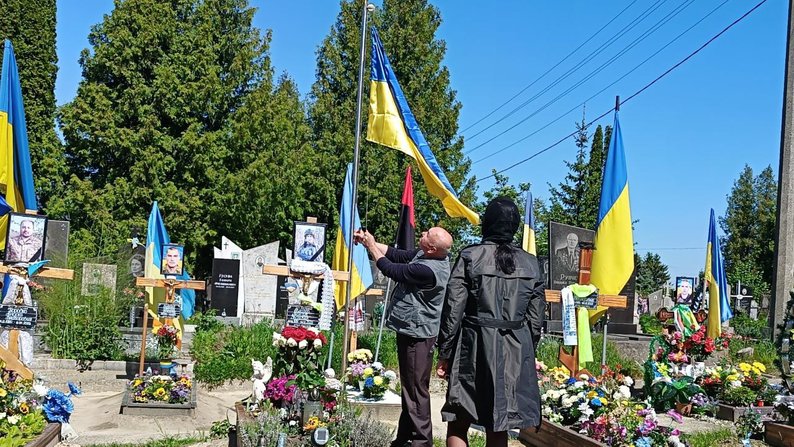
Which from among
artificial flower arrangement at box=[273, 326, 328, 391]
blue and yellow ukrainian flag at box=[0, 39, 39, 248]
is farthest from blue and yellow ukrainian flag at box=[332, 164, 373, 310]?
artificial flower arrangement at box=[273, 326, 328, 391]

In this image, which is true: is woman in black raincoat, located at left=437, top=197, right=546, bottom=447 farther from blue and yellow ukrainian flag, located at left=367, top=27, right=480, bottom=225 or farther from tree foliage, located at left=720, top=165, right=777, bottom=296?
tree foliage, located at left=720, top=165, right=777, bottom=296

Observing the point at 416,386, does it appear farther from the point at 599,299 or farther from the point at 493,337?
the point at 599,299

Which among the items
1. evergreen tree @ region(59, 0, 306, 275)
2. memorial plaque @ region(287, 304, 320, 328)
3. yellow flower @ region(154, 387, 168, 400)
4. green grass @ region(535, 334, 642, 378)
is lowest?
yellow flower @ region(154, 387, 168, 400)

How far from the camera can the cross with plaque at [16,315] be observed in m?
7.72

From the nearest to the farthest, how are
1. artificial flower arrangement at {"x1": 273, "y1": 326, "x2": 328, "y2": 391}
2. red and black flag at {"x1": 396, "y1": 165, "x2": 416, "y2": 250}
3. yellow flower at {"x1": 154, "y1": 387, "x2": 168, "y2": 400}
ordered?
artificial flower arrangement at {"x1": 273, "y1": 326, "x2": 328, "y2": 391} → yellow flower at {"x1": 154, "y1": 387, "x2": 168, "y2": 400} → red and black flag at {"x1": 396, "y1": 165, "x2": 416, "y2": 250}

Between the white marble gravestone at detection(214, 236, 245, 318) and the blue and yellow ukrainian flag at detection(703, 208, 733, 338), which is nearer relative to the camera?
the blue and yellow ukrainian flag at detection(703, 208, 733, 338)

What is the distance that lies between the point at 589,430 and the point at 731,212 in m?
63.3

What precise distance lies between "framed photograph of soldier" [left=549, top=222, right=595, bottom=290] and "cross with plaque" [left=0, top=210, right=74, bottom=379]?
9141mm

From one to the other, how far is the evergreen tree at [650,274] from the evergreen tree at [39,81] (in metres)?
28.3

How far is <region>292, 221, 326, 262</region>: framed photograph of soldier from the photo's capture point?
9523 millimetres

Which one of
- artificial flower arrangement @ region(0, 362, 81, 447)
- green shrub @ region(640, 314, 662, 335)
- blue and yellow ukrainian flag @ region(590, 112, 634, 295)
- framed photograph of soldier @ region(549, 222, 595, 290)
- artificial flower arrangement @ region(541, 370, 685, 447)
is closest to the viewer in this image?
artificial flower arrangement @ region(0, 362, 81, 447)

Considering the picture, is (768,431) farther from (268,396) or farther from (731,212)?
(731,212)

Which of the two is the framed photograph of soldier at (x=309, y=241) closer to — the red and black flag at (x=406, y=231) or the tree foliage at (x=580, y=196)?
the red and black flag at (x=406, y=231)

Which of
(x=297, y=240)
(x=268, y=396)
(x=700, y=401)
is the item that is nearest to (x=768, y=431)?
A: (x=700, y=401)
